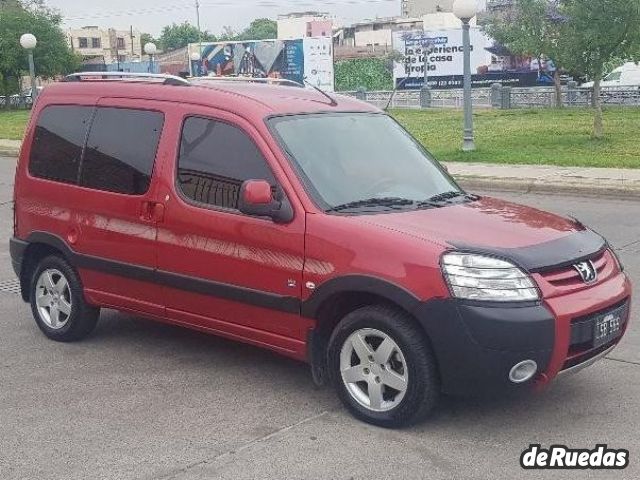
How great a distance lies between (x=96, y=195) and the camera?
6.04 meters

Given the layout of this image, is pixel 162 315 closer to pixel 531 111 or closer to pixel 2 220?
pixel 2 220

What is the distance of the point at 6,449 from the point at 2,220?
30.7 feet

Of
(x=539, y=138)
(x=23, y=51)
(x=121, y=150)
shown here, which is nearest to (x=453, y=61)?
(x=23, y=51)

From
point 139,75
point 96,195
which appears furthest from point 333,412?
point 139,75

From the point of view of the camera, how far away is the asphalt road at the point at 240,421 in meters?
4.34

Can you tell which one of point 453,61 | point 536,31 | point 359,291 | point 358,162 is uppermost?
point 536,31

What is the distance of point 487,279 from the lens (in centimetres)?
442

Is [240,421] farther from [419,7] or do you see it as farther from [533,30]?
[419,7]

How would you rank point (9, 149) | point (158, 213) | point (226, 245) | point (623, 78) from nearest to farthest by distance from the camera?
1. point (226, 245)
2. point (158, 213)
3. point (9, 149)
4. point (623, 78)

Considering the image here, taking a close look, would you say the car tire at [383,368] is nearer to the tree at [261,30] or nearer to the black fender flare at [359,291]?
the black fender flare at [359,291]

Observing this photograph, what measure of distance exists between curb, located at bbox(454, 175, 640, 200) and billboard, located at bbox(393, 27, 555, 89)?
150 ft

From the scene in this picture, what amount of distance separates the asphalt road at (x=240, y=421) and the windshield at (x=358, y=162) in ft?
3.88

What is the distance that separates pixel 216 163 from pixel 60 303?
188 cm

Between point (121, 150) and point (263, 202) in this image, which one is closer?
point (263, 202)
